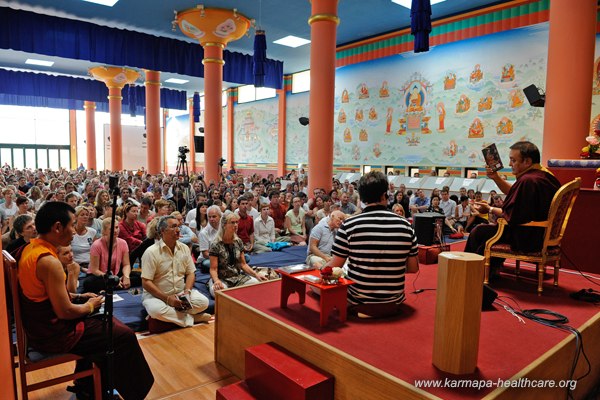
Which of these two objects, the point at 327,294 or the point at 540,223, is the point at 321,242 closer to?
the point at 540,223

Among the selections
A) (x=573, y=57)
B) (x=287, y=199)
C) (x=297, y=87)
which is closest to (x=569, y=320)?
(x=573, y=57)

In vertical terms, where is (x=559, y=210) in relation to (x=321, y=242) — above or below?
above

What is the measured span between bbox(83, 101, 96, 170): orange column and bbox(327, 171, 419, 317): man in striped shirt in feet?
76.5

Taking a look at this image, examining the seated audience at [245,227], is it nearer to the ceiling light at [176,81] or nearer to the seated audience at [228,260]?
the seated audience at [228,260]

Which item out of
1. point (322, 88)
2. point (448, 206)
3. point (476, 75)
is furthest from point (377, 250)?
point (476, 75)

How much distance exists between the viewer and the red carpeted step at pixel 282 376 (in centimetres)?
220

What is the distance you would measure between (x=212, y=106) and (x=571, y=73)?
9.25 metres

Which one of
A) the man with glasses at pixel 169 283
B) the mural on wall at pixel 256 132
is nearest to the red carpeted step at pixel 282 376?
the man with glasses at pixel 169 283

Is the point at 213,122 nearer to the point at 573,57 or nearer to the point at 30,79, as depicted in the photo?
the point at 573,57

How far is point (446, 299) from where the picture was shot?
6.55 ft

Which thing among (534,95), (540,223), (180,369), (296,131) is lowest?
(180,369)

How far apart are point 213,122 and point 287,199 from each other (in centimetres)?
491

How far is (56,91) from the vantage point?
18.3m

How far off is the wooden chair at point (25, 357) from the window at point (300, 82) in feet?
53.0
